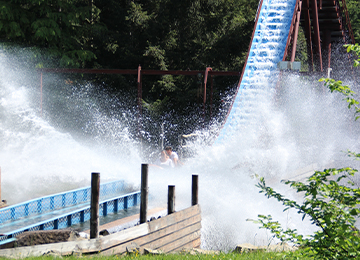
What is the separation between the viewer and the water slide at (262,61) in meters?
14.9

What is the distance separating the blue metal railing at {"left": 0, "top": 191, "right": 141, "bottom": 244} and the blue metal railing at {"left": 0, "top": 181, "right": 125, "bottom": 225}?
1.76 ft

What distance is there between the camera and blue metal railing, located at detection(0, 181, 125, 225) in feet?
26.9

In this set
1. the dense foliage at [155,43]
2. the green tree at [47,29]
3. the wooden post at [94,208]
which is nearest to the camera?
the wooden post at [94,208]

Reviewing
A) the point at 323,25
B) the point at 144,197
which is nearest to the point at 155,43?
the point at 323,25

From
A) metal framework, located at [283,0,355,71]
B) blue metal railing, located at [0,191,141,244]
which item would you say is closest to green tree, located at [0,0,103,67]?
metal framework, located at [283,0,355,71]

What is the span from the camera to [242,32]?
26.8 metres

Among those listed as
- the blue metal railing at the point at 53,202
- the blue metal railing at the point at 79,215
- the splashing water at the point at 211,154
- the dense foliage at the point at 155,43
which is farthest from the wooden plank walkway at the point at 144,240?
the dense foliage at the point at 155,43

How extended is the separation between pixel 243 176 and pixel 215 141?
220cm

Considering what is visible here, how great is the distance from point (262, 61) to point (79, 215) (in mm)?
9729

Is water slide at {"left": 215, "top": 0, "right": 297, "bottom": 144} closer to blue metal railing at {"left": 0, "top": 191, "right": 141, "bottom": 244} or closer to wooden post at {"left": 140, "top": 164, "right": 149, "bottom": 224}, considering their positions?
blue metal railing at {"left": 0, "top": 191, "right": 141, "bottom": 244}

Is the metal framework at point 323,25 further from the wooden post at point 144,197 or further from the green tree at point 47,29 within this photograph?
the wooden post at point 144,197

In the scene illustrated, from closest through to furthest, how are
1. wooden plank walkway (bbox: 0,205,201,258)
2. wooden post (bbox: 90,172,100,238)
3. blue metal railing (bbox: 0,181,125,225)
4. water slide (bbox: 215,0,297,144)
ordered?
wooden plank walkway (bbox: 0,205,201,258) < wooden post (bbox: 90,172,100,238) < blue metal railing (bbox: 0,181,125,225) < water slide (bbox: 215,0,297,144)

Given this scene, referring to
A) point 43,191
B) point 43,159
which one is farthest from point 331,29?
point 43,191

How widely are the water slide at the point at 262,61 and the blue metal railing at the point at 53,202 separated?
4.07 meters
